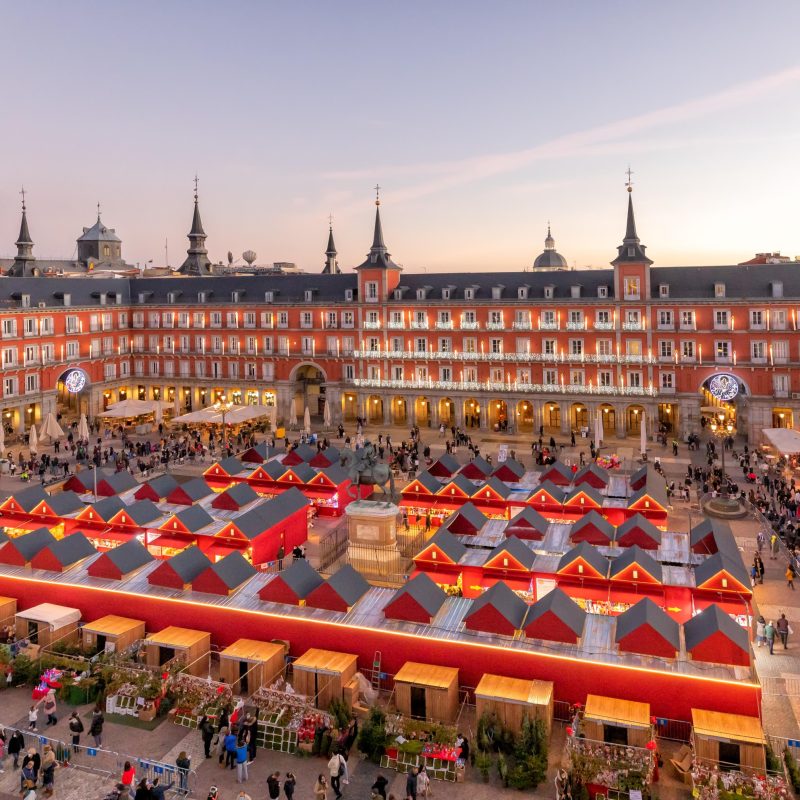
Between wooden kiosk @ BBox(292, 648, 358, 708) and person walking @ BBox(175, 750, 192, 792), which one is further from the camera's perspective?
wooden kiosk @ BBox(292, 648, 358, 708)

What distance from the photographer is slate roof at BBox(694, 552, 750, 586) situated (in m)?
23.5

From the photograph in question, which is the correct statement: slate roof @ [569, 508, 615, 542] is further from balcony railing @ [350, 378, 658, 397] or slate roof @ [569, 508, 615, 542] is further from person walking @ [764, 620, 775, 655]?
balcony railing @ [350, 378, 658, 397]

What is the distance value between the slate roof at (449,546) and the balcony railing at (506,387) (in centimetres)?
3637

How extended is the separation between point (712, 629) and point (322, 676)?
1101 centimetres

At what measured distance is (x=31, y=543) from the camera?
87.5 feet

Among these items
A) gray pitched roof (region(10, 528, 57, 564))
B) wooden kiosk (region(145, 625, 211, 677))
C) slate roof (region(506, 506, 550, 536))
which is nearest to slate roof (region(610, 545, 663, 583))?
slate roof (region(506, 506, 550, 536))

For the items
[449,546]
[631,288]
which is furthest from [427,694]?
[631,288]

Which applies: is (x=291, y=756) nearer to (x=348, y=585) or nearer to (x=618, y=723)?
(x=348, y=585)

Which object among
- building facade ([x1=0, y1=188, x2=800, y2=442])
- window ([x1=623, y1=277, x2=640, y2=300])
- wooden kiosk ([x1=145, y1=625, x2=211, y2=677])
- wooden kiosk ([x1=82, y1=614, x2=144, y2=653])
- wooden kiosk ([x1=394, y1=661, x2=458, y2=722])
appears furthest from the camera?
window ([x1=623, y1=277, x2=640, y2=300])

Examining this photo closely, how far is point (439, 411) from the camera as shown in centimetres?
6638

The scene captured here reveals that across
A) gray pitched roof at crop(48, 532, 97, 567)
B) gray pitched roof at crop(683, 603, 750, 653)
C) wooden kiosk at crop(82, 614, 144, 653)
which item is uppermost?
gray pitched roof at crop(48, 532, 97, 567)

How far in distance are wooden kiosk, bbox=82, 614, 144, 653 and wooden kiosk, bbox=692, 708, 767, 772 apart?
1693 centimetres

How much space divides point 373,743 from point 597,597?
1010 centimetres

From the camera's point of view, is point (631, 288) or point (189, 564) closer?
point (189, 564)
